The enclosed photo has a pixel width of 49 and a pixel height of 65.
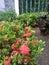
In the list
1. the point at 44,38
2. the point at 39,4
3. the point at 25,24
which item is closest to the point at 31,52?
the point at 44,38

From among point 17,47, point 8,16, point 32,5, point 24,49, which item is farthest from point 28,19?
point 24,49

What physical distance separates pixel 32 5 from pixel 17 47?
17.4 ft

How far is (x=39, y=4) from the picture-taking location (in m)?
7.73

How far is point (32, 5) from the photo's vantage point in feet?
25.5

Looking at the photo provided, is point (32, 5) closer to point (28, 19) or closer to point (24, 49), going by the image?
point (28, 19)

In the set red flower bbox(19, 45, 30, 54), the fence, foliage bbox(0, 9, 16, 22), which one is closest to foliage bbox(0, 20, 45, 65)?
red flower bbox(19, 45, 30, 54)

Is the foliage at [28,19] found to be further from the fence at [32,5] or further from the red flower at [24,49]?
the red flower at [24,49]

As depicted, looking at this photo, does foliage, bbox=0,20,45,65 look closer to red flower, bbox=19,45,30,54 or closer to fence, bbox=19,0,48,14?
red flower, bbox=19,45,30,54

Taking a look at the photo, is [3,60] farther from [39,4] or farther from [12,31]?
[39,4]

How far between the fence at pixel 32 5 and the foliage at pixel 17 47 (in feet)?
15.5

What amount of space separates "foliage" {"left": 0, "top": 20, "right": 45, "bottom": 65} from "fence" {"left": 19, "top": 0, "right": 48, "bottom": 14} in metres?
4.72

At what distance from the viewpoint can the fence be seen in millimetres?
7711

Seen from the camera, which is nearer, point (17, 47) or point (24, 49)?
point (24, 49)

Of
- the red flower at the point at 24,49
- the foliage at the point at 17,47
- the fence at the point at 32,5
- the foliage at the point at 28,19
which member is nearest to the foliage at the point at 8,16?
the foliage at the point at 28,19
